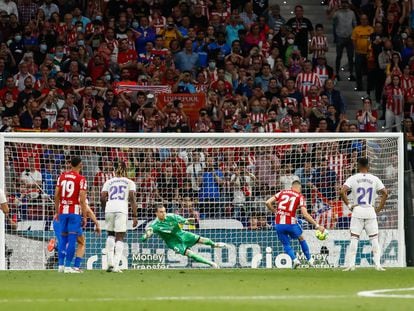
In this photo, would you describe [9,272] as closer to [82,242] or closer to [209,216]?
[82,242]

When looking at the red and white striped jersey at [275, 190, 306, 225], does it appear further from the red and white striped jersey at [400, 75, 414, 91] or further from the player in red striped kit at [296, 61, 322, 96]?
the red and white striped jersey at [400, 75, 414, 91]

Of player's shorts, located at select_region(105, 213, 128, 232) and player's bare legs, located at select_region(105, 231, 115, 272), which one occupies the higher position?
player's shorts, located at select_region(105, 213, 128, 232)

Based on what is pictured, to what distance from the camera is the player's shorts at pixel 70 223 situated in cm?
2145

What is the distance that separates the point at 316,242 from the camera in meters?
25.8

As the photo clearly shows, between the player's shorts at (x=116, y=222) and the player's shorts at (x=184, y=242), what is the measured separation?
7.37 ft

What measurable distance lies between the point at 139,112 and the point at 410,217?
282 inches

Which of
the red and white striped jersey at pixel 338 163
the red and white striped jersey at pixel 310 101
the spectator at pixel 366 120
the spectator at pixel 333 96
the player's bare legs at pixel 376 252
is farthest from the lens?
the spectator at pixel 333 96

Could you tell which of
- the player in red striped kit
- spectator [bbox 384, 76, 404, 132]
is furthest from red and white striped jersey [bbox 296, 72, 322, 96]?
spectator [bbox 384, 76, 404, 132]

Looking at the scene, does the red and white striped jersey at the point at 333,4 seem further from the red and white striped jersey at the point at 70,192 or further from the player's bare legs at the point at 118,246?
the red and white striped jersey at the point at 70,192

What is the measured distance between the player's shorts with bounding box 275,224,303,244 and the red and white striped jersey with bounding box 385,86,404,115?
27.7 feet

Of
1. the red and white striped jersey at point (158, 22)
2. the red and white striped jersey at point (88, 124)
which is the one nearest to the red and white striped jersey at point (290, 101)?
the red and white striped jersey at point (158, 22)

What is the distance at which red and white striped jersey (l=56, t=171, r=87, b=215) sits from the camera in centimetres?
2147

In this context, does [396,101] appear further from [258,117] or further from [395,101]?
[258,117]

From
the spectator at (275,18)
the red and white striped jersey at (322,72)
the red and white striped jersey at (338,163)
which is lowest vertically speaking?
the red and white striped jersey at (338,163)
